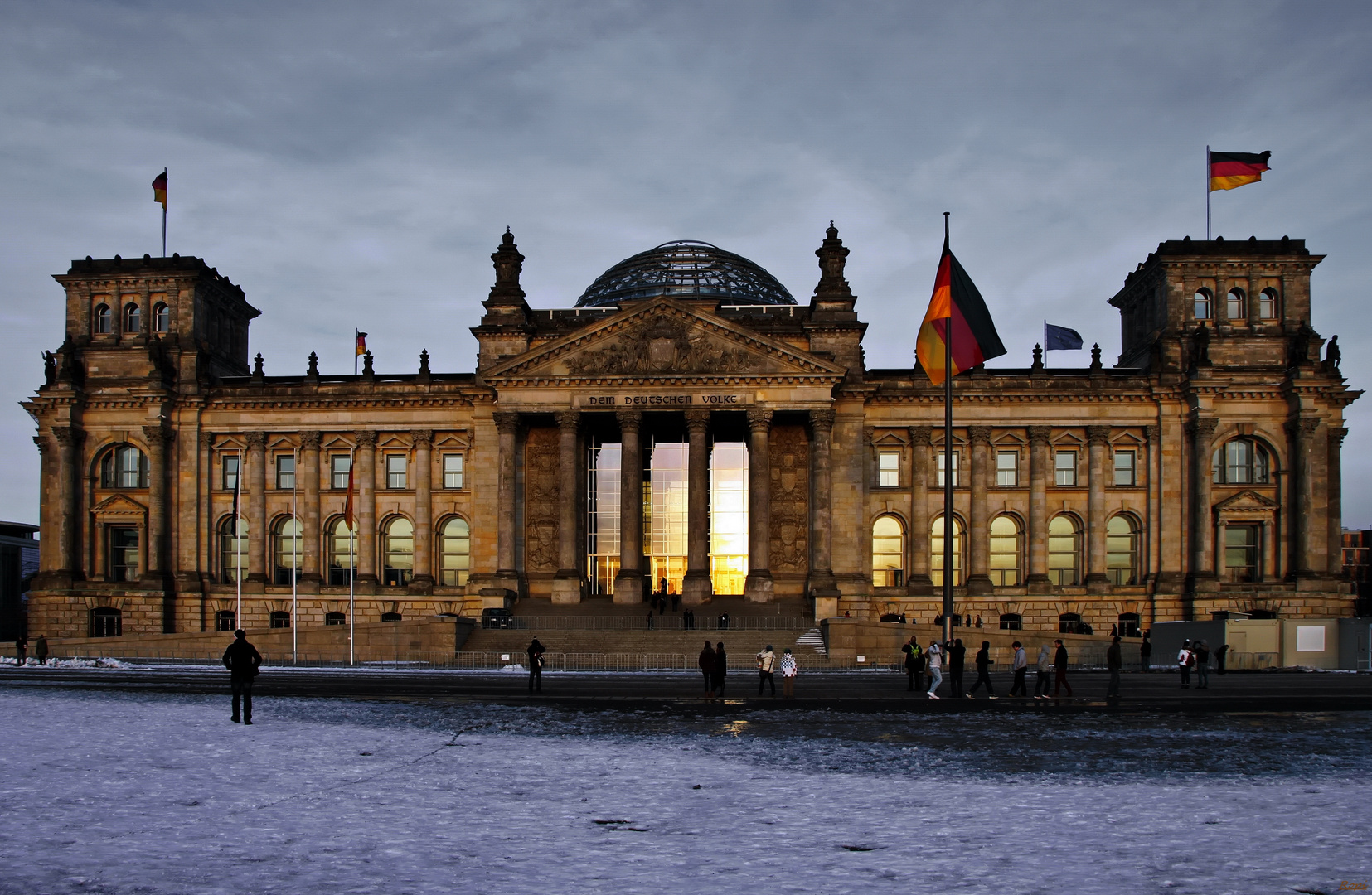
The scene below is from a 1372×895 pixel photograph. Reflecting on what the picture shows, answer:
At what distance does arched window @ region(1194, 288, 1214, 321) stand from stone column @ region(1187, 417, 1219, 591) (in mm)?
6703

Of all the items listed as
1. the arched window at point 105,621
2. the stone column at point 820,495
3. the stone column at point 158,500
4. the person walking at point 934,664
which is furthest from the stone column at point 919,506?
the arched window at point 105,621

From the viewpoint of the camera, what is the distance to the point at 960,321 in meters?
39.0

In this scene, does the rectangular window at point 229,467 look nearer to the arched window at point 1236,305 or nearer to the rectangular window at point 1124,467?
the rectangular window at point 1124,467

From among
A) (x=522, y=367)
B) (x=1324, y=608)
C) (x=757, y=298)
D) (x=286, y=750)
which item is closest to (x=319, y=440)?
(x=522, y=367)

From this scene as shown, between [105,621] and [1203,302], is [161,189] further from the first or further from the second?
[1203,302]

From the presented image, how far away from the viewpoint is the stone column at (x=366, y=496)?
236 ft

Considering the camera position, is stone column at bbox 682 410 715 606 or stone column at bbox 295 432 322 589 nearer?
stone column at bbox 682 410 715 606

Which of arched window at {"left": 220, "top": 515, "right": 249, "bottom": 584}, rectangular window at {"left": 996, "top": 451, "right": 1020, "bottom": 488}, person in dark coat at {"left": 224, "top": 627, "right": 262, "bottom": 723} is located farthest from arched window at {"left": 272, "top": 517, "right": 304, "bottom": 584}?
person in dark coat at {"left": 224, "top": 627, "right": 262, "bottom": 723}

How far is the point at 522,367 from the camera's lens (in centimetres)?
6612

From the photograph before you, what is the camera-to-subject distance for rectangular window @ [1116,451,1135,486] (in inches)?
2788

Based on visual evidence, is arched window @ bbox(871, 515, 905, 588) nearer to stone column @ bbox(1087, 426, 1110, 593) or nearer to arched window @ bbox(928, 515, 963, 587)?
arched window @ bbox(928, 515, 963, 587)

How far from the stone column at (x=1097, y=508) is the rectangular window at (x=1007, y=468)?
13.3 ft

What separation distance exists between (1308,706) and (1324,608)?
39.1 m

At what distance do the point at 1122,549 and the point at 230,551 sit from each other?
5293 centimetres
